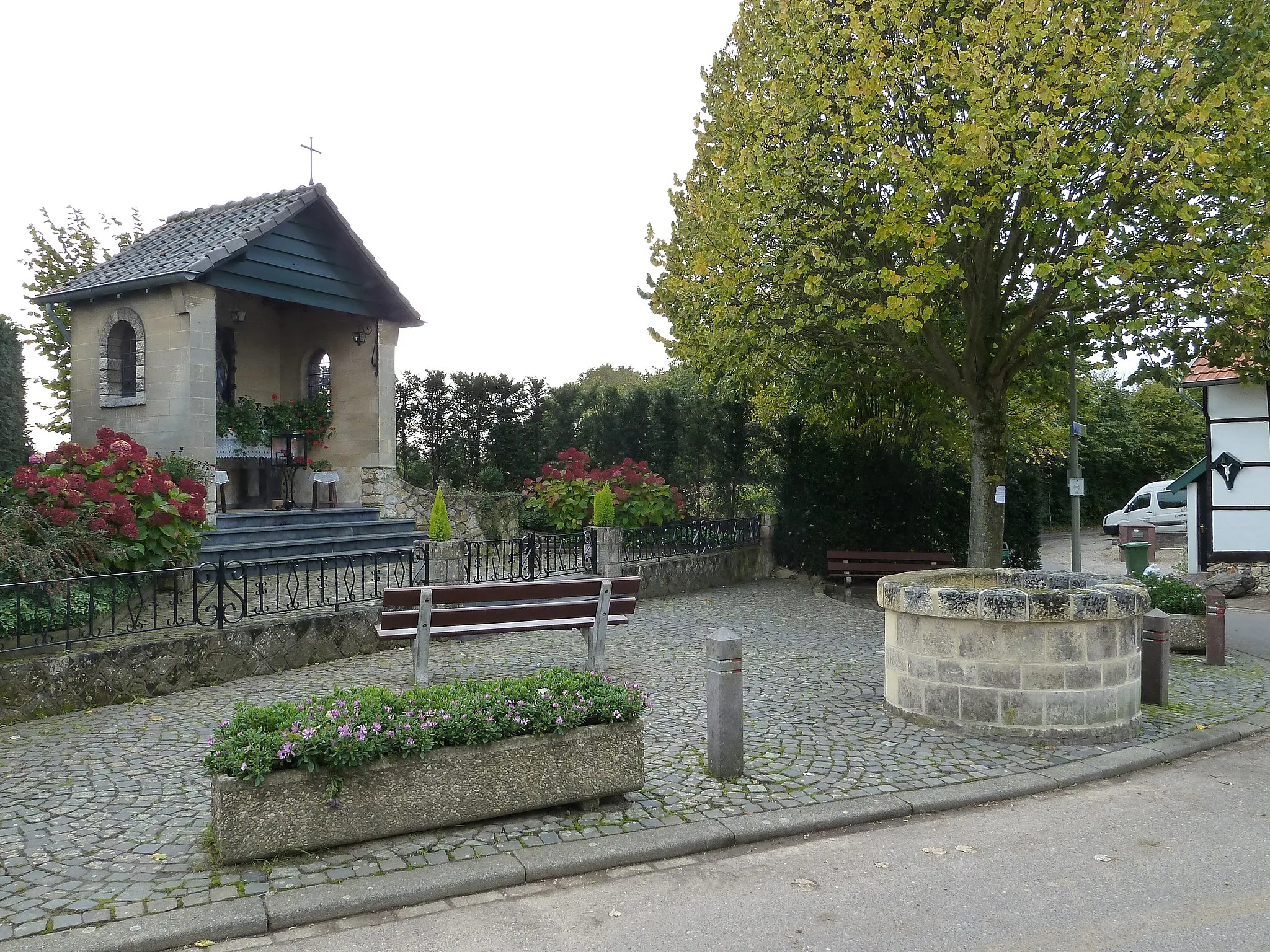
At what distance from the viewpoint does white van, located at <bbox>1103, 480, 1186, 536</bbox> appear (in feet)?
90.8

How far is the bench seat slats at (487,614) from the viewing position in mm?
7562

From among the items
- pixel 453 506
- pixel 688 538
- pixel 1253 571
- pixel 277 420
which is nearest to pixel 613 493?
pixel 688 538

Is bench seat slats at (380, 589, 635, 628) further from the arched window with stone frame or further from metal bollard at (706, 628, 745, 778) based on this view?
the arched window with stone frame

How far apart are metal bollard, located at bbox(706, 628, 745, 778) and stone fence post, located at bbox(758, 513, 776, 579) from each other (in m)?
11.6

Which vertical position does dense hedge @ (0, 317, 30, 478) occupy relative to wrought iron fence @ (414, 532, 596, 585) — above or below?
above

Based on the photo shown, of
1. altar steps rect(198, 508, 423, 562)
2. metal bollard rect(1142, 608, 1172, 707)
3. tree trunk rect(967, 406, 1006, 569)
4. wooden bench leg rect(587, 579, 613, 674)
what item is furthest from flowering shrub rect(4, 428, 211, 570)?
tree trunk rect(967, 406, 1006, 569)

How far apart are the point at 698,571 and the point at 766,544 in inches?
98.1

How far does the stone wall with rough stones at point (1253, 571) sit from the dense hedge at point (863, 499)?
4.29 meters

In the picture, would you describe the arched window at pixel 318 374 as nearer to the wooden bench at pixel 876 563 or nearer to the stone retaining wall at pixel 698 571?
the stone retaining wall at pixel 698 571

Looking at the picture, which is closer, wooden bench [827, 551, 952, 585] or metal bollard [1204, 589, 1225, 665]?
metal bollard [1204, 589, 1225, 665]

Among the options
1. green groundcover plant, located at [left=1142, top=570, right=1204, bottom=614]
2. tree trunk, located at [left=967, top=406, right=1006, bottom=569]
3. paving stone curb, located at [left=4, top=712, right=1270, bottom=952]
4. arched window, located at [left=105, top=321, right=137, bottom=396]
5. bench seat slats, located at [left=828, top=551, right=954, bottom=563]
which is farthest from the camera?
bench seat slats, located at [left=828, top=551, right=954, bottom=563]

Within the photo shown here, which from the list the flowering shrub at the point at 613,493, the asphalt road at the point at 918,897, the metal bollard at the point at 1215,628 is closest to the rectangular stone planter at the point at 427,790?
the asphalt road at the point at 918,897

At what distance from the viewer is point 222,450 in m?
14.6

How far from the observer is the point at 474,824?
4691 millimetres
